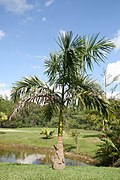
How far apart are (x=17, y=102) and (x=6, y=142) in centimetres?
2632

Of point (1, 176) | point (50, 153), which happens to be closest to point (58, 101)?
point (1, 176)

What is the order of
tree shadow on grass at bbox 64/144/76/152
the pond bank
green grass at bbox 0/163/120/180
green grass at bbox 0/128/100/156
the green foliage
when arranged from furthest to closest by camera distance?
tree shadow on grass at bbox 64/144/76/152 → green grass at bbox 0/128/100/156 → the pond bank → the green foliage → green grass at bbox 0/163/120/180

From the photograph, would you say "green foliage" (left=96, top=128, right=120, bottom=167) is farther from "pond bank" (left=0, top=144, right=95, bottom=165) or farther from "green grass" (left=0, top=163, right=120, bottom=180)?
"green grass" (left=0, top=163, right=120, bottom=180)

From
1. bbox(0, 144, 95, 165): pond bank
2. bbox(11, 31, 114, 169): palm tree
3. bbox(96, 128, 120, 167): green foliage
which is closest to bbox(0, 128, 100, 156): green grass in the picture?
bbox(0, 144, 95, 165): pond bank

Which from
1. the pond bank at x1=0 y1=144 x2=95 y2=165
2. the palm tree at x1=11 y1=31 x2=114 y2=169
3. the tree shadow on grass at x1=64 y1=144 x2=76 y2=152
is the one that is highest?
the palm tree at x1=11 y1=31 x2=114 y2=169

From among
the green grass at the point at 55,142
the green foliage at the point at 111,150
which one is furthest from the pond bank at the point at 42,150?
the green foliage at the point at 111,150

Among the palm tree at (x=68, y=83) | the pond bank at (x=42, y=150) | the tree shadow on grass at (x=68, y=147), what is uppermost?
the palm tree at (x=68, y=83)

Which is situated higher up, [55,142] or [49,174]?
[55,142]

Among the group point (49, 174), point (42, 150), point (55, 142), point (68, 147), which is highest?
point (55, 142)

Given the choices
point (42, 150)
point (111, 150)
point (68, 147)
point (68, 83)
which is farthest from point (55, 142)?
point (68, 83)

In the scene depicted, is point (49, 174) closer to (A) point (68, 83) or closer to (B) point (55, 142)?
(A) point (68, 83)

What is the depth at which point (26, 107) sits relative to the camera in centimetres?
1195

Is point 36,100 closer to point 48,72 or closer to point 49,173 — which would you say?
point 48,72

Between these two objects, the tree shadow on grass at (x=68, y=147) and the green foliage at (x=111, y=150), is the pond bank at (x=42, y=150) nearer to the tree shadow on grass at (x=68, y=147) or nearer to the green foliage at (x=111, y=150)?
the tree shadow on grass at (x=68, y=147)
